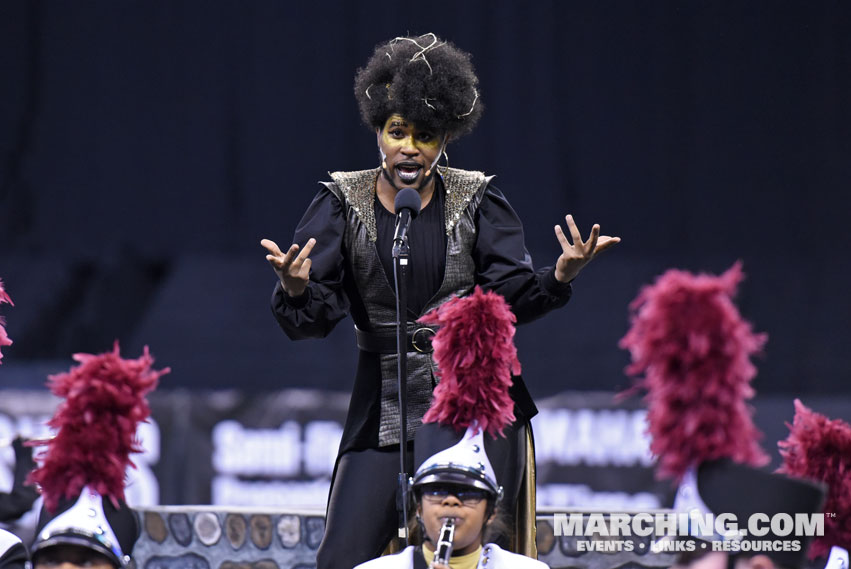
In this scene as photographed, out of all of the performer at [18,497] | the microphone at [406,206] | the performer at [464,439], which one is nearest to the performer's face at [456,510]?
the performer at [464,439]

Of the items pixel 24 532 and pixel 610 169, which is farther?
pixel 610 169

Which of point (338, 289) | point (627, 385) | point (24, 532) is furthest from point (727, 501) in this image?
point (627, 385)

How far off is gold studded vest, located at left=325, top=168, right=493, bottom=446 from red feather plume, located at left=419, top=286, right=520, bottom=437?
0.31m

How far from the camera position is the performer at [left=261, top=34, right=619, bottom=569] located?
12.1 ft

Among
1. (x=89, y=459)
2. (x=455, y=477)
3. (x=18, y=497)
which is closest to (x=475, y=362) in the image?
(x=455, y=477)

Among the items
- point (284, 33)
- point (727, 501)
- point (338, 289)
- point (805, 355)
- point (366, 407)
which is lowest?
point (727, 501)

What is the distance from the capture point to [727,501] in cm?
265

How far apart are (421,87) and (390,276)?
1.89 feet

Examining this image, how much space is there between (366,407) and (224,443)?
10.3ft

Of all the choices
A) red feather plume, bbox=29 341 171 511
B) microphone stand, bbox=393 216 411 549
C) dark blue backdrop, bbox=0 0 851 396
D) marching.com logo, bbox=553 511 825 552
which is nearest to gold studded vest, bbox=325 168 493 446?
microphone stand, bbox=393 216 411 549

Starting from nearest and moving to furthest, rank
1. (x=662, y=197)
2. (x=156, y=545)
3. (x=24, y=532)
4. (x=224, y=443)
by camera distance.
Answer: (x=156, y=545), (x=24, y=532), (x=224, y=443), (x=662, y=197)

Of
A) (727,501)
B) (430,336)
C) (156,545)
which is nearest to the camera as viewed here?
(727,501)

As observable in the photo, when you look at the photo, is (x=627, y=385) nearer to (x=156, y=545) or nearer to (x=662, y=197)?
(x=662, y=197)

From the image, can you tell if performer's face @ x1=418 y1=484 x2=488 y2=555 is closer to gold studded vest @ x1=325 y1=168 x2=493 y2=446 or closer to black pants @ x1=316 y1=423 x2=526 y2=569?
black pants @ x1=316 y1=423 x2=526 y2=569
